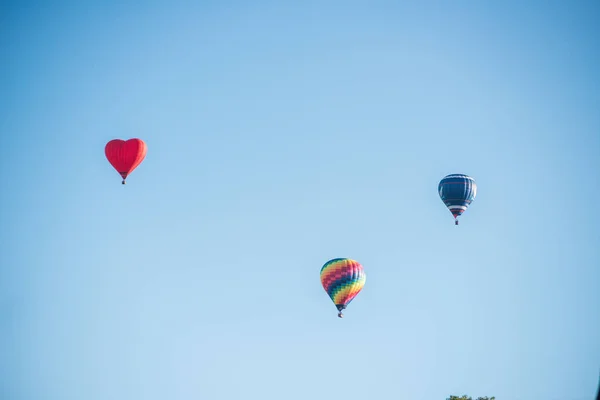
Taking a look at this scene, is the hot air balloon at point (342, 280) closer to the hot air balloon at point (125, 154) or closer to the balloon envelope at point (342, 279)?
the balloon envelope at point (342, 279)

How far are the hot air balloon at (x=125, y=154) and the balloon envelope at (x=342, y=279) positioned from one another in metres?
12.7

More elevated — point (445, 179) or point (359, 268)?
point (445, 179)

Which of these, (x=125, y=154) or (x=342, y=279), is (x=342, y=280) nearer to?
(x=342, y=279)

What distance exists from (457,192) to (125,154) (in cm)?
1961

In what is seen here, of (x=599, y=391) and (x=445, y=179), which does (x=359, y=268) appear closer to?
(x=445, y=179)

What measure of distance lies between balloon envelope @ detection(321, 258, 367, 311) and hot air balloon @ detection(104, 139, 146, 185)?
12651 mm

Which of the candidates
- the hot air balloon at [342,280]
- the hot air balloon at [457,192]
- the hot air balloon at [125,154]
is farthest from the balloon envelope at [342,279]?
the hot air balloon at [125,154]

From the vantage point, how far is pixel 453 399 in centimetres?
6762

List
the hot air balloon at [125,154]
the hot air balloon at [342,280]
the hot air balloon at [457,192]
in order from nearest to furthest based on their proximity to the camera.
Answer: the hot air balloon at [125,154], the hot air balloon at [342,280], the hot air balloon at [457,192]

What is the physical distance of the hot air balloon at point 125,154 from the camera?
64312 mm

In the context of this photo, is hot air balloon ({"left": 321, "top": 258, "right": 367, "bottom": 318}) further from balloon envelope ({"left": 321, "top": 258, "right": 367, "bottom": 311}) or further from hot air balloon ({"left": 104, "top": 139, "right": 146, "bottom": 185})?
hot air balloon ({"left": 104, "top": 139, "right": 146, "bottom": 185})

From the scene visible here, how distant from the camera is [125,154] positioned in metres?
64.3

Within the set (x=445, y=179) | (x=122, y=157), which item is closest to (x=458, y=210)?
(x=445, y=179)

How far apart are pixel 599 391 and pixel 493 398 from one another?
38520mm
